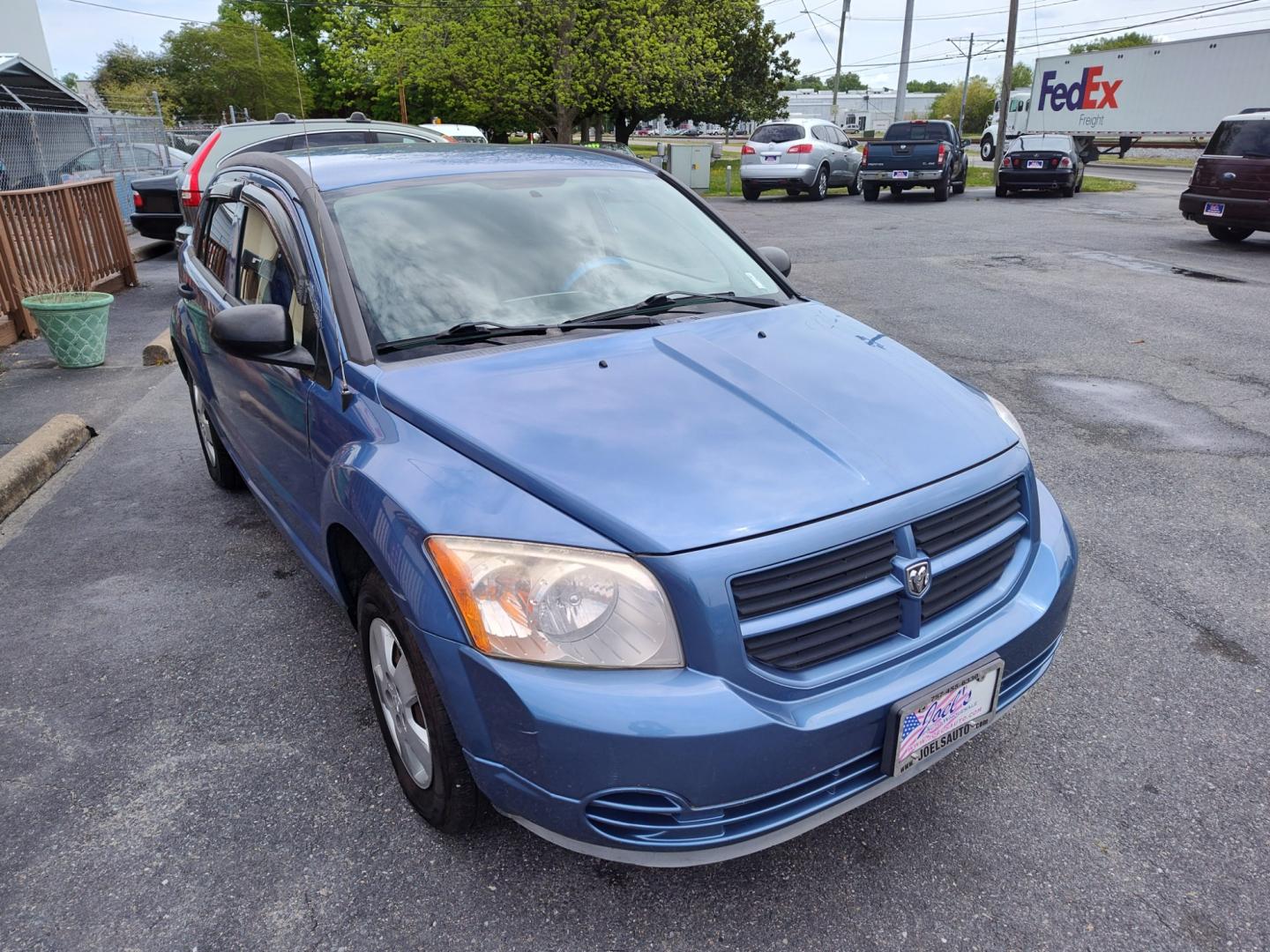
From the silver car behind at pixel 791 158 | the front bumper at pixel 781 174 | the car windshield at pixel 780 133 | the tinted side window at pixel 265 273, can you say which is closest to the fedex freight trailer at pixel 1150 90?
the silver car behind at pixel 791 158

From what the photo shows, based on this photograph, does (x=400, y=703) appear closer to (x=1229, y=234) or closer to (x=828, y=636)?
(x=828, y=636)

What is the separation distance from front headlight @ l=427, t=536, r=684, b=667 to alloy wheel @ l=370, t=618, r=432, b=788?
44cm

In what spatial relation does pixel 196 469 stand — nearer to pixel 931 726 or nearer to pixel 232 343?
pixel 232 343

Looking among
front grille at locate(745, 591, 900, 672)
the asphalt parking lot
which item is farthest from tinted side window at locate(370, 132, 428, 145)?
front grille at locate(745, 591, 900, 672)

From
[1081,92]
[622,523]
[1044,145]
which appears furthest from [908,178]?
[1081,92]

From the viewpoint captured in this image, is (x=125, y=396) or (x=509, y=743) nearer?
(x=509, y=743)

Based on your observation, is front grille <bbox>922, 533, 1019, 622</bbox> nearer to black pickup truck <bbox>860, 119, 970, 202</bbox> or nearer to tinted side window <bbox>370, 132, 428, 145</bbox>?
tinted side window <bbox>370, 132, 428, 145</bbox>

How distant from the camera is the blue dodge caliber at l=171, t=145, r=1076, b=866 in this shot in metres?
1.94

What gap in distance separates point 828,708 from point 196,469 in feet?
14.8

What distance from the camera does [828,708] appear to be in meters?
1.99

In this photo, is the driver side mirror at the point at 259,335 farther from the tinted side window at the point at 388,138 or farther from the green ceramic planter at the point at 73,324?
the tinted side window at the point at 388,138

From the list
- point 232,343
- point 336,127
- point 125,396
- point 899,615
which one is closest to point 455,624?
point 899,615

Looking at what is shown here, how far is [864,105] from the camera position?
95250mm

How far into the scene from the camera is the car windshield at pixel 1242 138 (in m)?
12.0
